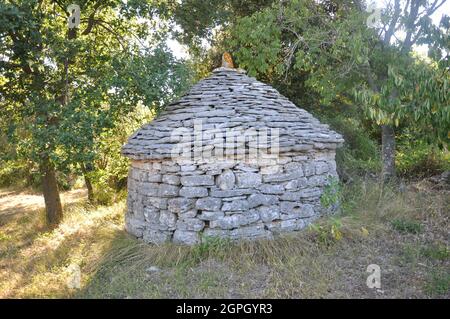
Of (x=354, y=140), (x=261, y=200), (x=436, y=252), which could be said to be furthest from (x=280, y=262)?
(x=354, y=140)

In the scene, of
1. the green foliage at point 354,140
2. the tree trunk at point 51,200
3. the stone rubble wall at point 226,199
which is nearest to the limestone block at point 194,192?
the stone rubble wall at point 226,199

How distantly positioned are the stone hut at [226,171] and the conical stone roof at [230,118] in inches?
0.6

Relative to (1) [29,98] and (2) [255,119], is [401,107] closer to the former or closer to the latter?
(2) [255,119]

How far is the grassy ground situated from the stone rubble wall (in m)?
0.23

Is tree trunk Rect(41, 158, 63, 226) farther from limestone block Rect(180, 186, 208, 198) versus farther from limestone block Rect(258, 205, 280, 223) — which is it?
limestone block Rect(258, 205, 280, 223)

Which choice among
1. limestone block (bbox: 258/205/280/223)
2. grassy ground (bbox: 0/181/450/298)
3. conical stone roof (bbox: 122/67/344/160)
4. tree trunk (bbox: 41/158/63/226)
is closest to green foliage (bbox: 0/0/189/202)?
conical stone roof (bbox: 122/67/344/160)

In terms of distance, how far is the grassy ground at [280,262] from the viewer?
401 cm

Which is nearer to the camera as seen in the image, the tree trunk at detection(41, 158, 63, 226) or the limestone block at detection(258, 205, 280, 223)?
the limestone block at detection(258, 205, 280, 223)

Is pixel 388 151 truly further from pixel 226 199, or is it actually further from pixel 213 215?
pixel 213 215

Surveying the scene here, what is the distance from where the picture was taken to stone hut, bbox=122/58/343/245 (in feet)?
16.3

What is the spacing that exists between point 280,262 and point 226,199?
1104 mm

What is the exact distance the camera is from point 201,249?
190 inches

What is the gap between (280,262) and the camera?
176 inches
